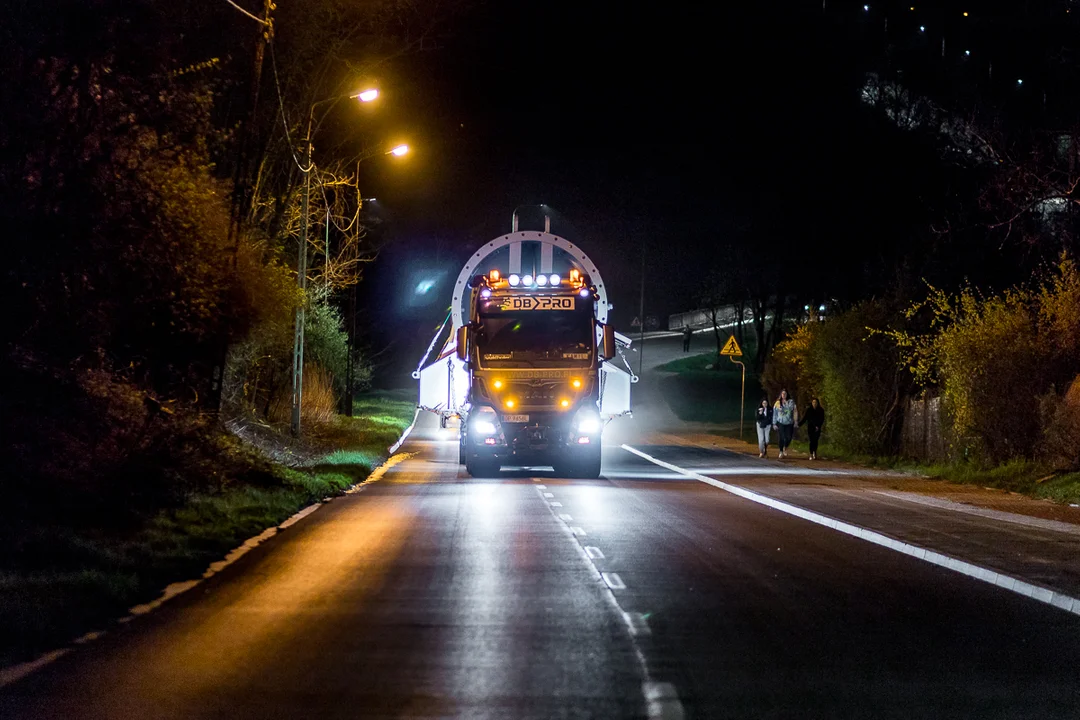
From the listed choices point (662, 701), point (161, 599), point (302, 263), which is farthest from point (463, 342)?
point (662, 701)

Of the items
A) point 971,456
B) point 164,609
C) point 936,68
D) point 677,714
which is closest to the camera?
point 677,714

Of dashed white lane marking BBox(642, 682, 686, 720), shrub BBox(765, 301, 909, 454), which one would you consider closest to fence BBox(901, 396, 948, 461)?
shrub BBox(765, 301, 909, 454)

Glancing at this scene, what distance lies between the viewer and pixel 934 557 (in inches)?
531

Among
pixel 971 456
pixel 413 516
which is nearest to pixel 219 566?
pixel 413 516

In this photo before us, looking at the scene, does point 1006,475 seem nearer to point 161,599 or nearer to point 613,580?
point 613,580

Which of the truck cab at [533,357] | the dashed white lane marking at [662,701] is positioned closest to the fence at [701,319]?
the truck cab at [533,357]

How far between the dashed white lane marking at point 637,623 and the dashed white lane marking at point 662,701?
159 cm

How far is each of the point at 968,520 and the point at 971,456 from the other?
964cm

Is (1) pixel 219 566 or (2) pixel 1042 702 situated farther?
(1) pixel 219 566

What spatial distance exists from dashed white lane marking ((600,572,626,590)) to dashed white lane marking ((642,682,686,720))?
3.78 metres

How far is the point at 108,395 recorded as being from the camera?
16.1m

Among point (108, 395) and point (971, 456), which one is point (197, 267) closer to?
point (108, 395)

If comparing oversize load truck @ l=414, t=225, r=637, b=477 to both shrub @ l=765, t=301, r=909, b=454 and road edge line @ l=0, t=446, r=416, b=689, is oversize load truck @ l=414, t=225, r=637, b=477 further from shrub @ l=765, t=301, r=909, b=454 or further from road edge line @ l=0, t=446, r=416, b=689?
shrub @ l=765, t=301, r=909, b=454

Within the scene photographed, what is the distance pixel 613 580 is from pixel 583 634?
2707 mm
